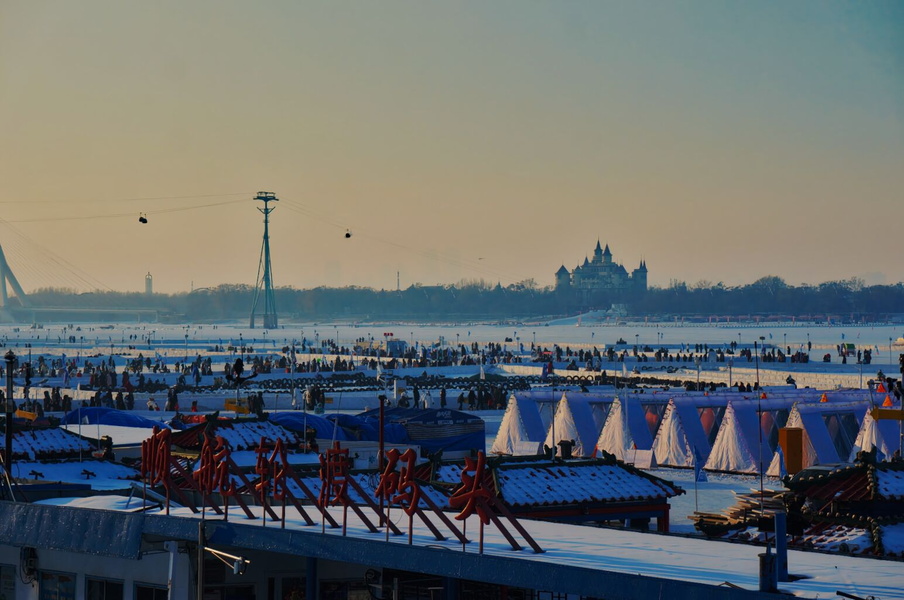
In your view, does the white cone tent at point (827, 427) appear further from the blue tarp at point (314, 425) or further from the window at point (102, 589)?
the window at point (102, 589)

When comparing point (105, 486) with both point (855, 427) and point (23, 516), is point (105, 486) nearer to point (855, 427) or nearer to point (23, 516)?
point (23, 516)

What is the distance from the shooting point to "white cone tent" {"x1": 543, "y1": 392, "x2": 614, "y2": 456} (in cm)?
3194

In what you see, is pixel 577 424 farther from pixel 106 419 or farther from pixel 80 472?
pixel 80 472

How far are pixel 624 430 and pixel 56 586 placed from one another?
19.3 meters

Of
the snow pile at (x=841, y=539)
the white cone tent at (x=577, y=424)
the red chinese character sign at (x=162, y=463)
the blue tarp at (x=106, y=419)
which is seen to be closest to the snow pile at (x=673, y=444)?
the white cone tent at (x=577, y=424)

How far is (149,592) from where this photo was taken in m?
12.5

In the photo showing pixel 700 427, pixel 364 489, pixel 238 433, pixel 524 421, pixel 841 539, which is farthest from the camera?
pixel 524 421

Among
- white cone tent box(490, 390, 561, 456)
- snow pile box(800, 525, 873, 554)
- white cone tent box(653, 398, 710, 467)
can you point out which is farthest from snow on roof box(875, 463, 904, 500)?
white cone tent box(490, 390, 561, 456)

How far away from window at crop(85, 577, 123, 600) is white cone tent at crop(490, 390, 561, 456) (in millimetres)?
19791

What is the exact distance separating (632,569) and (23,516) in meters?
→ 5.91

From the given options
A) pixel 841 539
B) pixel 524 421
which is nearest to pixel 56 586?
pixel 841 539

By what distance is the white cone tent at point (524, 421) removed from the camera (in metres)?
32.7

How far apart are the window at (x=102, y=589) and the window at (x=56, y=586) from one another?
20 centimetres

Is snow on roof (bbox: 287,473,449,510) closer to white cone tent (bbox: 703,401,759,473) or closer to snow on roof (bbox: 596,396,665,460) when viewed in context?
white cone tent (bbox: 703,401,759,473)
